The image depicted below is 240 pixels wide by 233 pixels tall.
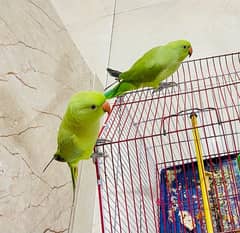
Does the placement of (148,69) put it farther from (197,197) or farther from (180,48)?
(197,197)

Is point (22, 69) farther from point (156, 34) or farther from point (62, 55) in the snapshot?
point (156, 34)

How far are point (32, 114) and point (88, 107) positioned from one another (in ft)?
1.62

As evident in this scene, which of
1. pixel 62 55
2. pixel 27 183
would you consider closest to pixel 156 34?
pixel 62 55

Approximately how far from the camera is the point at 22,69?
3.19 feet

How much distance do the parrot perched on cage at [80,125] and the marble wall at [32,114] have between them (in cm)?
28

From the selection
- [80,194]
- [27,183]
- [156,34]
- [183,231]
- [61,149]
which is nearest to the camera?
[61,149]

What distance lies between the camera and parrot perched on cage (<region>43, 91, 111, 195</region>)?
0.51m

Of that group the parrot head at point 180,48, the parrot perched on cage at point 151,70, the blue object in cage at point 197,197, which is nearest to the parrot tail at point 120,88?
the parrot perched on cage at point 151,70

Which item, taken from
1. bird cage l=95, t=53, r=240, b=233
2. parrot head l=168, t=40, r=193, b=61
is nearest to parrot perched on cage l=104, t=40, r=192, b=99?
parrot head l=168, t=40, r=193, b=61

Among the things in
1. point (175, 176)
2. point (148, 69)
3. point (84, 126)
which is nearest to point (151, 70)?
point (148, 69)

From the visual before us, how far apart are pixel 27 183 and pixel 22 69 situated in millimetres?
286

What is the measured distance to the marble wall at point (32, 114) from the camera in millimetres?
844

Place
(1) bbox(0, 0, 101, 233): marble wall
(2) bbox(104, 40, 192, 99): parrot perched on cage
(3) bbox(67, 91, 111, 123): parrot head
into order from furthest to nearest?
(1) bbox(0, 0, 101, 233): marble wall
(2) bbox(104, 40, 192, 99): parrot perched on cage
(3) bbox(67, 91, 111, 123): parrot head

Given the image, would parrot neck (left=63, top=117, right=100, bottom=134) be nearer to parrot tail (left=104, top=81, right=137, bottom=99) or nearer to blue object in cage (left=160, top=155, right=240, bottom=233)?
parrot tail (left=104, top=81, right=137, bottom=99)
